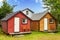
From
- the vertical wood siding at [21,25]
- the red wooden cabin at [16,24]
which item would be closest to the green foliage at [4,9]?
the red wooden cabin at [16,24]

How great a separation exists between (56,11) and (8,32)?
10929 mm

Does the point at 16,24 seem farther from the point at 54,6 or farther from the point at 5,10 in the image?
the point at 5,10

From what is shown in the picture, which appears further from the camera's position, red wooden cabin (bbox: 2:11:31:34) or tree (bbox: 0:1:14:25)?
tree (bbox: 0:1:14:25)

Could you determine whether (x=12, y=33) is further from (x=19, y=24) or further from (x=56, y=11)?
(x=56, y=11)

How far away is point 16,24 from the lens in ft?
92.4

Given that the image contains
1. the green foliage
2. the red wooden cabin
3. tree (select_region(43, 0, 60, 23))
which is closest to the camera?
the red wooden cabin

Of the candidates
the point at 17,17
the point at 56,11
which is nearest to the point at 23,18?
the point at 17,17

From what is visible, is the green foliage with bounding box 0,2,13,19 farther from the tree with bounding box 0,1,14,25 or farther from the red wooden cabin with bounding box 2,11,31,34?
the red wooden cabin with bounding box 2,11,31,34

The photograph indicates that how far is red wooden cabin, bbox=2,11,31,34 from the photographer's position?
2769 cm

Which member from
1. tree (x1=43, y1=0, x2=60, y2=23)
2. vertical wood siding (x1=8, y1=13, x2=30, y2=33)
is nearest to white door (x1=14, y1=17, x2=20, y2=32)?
vertical wood siding (x1=8, y1=13, x2=30, y2=33)

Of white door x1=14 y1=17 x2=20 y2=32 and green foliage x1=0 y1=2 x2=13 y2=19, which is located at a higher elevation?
green foliage x1=0 y1=2 x2=13 y2=19

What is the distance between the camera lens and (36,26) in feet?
111

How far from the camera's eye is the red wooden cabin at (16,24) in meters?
27.7

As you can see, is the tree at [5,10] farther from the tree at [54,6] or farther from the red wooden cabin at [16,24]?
the red wooden cabin at [16,24]
